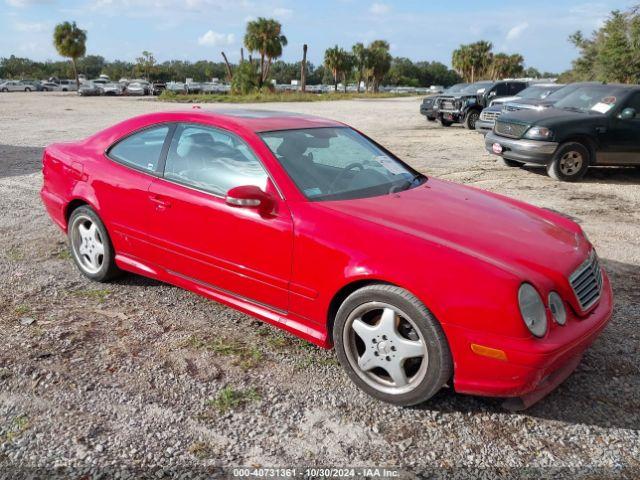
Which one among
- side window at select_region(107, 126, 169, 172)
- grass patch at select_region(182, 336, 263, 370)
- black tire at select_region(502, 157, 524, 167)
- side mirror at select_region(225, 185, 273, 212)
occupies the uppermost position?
side window at select_region(107, 126, 169, 172)

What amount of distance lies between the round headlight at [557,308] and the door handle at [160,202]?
2413mm

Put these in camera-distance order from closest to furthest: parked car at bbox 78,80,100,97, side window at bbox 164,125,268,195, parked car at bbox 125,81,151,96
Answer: side window at bbox 164,125,268,195 < parked car at bbox 78,80,100,97 < parked car at bbox 125,81,151,96

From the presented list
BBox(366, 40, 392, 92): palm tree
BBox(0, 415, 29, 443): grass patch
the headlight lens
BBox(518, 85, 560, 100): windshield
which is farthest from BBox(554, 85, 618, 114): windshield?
BBox(366, 40, 392, 92): palm tree

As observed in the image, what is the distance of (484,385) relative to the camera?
2.75 metres

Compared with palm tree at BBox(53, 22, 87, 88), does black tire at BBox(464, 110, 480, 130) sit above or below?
below

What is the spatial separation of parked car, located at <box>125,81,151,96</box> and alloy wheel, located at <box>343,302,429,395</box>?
5776 centimetres

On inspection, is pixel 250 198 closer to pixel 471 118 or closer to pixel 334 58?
pixel 471 118

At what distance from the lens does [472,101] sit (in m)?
18.9

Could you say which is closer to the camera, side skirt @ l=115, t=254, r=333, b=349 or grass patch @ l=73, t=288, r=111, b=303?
side skirt @ l=115, t=254, r=333, b=349

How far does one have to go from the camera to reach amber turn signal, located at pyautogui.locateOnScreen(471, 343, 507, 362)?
264cm

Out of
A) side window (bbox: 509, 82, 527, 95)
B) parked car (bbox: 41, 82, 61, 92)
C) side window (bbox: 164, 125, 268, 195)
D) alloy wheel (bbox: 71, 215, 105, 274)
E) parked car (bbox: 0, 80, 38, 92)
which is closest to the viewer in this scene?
side window (bbox: 164, 125, 268, 195)

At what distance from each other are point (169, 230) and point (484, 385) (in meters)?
2.23

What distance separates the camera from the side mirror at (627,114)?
9.46m

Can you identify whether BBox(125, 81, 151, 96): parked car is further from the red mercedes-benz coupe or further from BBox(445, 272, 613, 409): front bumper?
BBox(445, 272, 613, 409): front bumper
